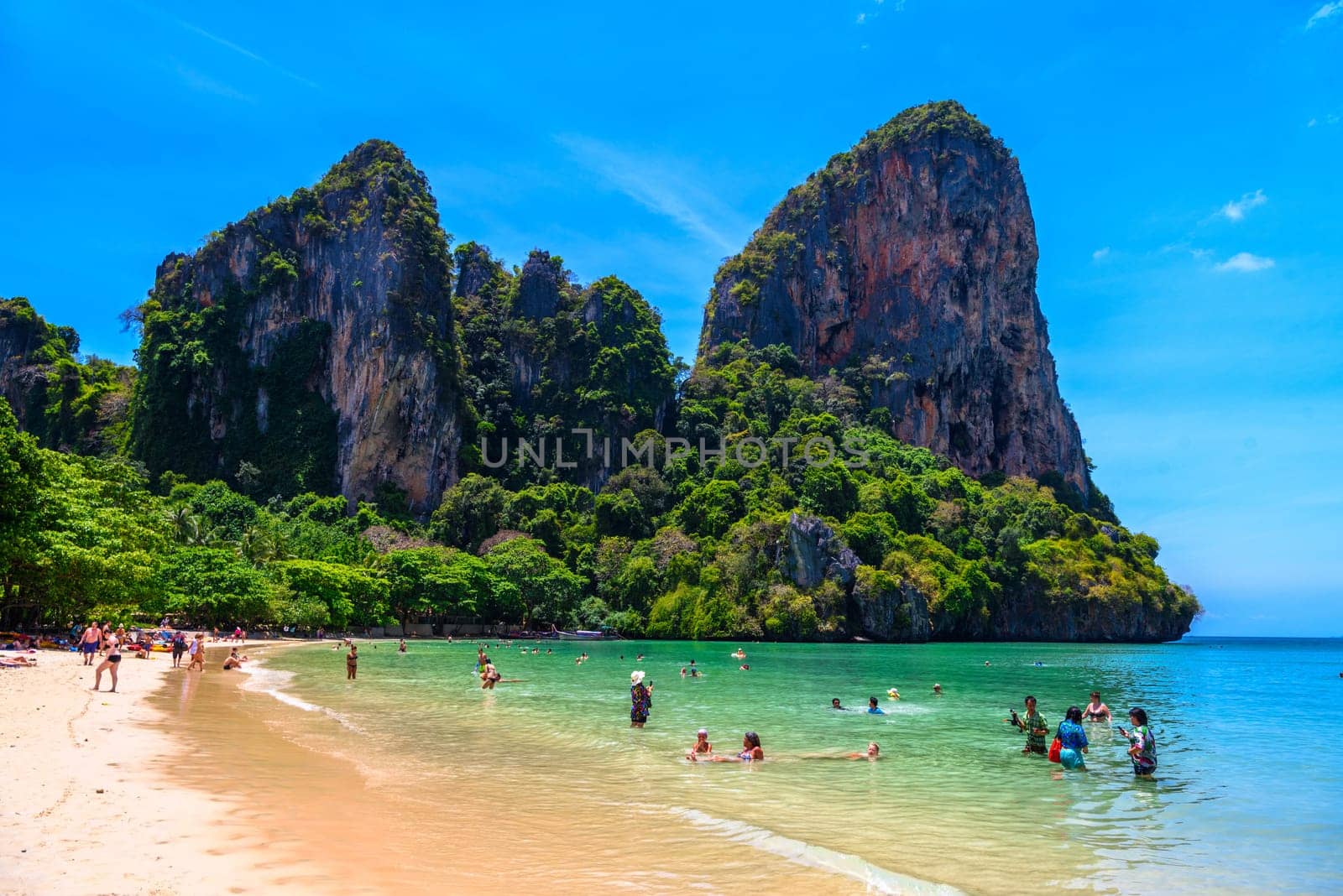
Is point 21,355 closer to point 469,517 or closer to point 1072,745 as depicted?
point 469,517

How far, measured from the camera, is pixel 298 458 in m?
95.4

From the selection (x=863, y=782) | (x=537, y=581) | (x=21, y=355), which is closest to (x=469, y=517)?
(x=537, y=581)

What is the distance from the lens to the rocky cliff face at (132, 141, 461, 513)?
311 ft

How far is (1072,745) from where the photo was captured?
14.9 metres

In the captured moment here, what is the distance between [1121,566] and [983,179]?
61743 millimetres

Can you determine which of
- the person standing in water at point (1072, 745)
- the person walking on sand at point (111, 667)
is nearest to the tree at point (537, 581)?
the person walking on sand at point (111, 667)

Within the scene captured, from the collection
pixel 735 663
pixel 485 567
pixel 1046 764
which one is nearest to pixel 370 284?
pixel 485 567

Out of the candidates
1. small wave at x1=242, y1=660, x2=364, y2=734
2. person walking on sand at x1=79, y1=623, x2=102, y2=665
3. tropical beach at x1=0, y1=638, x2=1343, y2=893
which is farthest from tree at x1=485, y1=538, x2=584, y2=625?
tropical beach at x1=0, y1=638, x2=1343, y2=893

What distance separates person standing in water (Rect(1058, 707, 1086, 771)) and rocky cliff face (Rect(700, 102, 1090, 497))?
358ft

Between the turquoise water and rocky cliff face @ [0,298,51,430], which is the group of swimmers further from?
rocky cliff face @ [0,298,51,430]

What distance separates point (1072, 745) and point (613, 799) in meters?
8.22

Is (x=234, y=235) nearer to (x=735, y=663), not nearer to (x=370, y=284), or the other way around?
(x=370, y=284)

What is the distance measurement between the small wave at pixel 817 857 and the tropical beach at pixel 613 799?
41 mm

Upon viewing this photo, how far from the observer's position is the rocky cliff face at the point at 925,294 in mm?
124250
